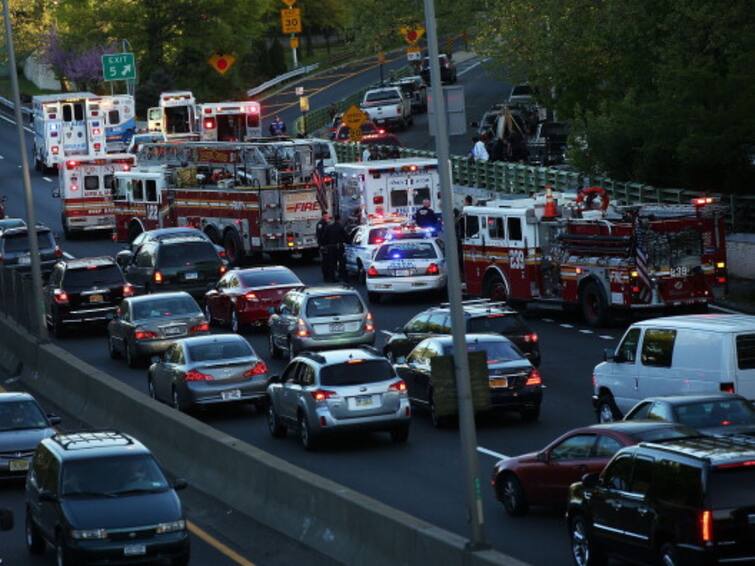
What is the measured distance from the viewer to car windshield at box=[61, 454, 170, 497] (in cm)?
2253

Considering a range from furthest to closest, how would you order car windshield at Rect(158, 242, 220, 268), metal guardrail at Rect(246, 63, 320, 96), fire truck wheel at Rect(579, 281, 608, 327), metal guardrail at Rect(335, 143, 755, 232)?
metal guardrail at Rect(246, 63, 320, 96) < car windshield at Rect(158, 242, 220, 268) < metal guardrail at Rect(335, 143, 755, 232) < fire truck wheel at Rect(579, 281, 608, 327)

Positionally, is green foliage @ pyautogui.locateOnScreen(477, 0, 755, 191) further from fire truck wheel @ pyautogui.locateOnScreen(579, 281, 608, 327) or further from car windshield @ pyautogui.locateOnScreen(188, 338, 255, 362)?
car windshield @ pyautogui.locateOnScreen(188, 338, 255, 362)

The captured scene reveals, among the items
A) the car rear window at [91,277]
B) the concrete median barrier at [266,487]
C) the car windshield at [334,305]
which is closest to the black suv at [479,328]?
the car windshield at [334,305]

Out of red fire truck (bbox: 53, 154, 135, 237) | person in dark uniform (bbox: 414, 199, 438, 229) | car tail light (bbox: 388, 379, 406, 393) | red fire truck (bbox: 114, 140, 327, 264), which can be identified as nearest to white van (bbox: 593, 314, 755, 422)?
car tail light (bbox: 388, 379, 406, 393)

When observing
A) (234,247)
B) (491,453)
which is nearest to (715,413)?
(491,453)

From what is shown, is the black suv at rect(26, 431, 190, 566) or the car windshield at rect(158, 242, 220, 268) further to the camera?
the car windshield at rect(158, 242, 220, 268)

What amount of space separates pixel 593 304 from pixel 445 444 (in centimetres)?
1098

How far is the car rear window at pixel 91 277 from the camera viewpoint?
146 feet

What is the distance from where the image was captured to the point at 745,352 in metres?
26.3

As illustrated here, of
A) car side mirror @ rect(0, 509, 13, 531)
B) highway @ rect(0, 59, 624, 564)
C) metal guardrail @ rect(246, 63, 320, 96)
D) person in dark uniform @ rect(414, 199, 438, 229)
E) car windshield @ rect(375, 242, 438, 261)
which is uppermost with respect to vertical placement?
metal guardrail @ rect(246, 63, 320, 96)

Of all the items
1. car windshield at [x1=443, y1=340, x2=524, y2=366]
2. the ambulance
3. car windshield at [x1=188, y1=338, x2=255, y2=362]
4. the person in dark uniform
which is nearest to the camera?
car windshield at [x1=443, y1=340, x2=524, y2=366]

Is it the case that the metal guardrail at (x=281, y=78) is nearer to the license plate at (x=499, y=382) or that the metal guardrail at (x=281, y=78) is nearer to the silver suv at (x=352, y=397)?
the license plate at (x=499, y=382)

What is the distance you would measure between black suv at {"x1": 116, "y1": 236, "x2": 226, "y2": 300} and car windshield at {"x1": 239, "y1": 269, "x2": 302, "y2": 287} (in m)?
4.23

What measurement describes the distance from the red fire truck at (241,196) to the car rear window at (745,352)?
26.5 m
